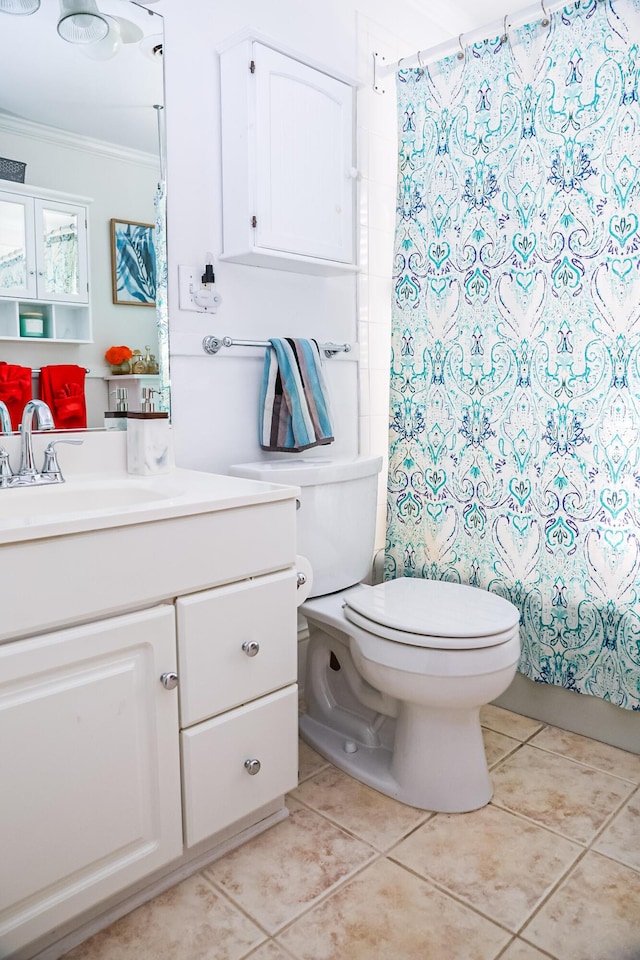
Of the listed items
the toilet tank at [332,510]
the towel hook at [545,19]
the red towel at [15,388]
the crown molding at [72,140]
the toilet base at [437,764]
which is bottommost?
the toilet base at [437,764]

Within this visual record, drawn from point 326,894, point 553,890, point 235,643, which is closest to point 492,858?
point 553,890

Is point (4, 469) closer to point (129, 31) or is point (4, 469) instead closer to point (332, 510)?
point (332, 510)

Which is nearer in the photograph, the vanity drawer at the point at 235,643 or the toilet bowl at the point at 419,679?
the vanity drawer at the point at 235,643

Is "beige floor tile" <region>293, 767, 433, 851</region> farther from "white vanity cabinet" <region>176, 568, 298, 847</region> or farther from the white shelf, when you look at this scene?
the white shelf

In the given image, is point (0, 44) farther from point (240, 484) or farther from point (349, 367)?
point (349, 367)

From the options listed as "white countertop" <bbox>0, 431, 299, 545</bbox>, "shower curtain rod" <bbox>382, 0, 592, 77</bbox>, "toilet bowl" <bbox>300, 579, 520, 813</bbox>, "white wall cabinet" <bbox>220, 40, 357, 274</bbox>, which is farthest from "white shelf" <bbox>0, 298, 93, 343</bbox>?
"shower curtain rod" <bbox>382, 0, 592, 77</bbox>

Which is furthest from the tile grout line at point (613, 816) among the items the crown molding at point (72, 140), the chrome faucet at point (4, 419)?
the crown molding at point (72, 140)

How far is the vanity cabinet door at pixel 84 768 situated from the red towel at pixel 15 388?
60cm

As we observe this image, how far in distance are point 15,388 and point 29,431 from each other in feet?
0.36

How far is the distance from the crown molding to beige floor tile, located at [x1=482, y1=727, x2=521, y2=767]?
5.62 ft

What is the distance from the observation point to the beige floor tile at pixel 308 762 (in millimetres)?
1771

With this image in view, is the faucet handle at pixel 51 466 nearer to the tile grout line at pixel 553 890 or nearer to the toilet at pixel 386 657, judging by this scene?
the toilet at pixel 386 657

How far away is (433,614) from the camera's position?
1615 millimetres

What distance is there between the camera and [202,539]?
127cm
